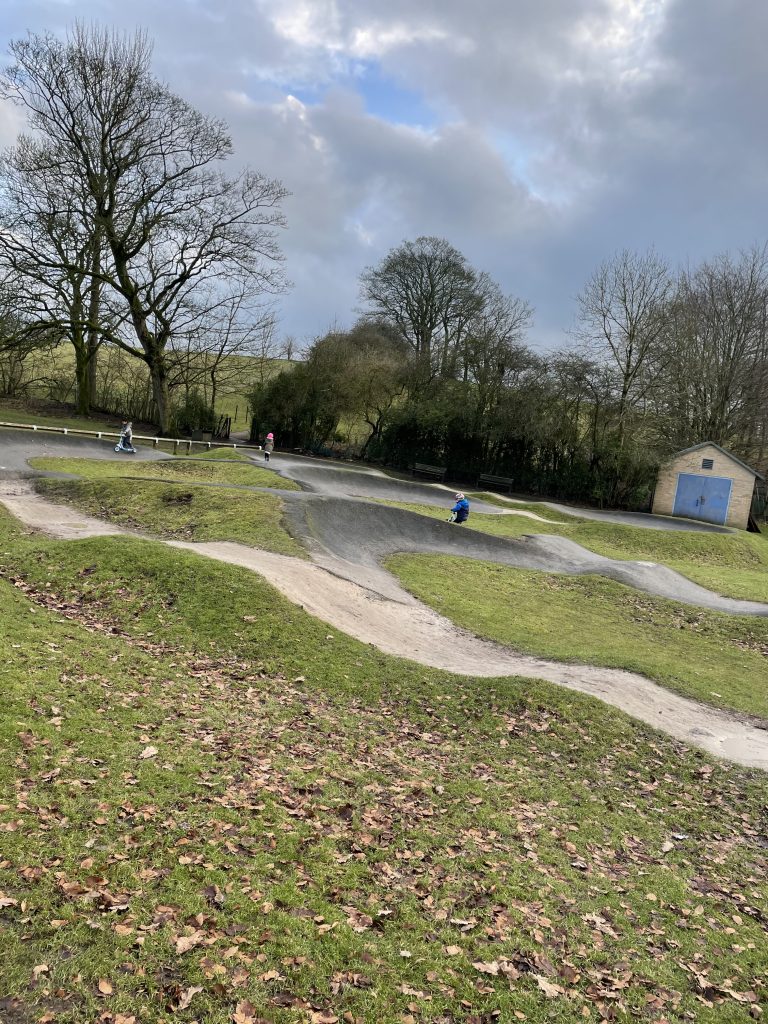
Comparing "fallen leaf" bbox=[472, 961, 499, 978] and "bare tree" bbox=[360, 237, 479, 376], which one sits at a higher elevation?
"bare tree" bbox=[360, 237, 479, 376]

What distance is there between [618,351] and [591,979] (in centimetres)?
4235

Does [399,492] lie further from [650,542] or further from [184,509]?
[184,509]

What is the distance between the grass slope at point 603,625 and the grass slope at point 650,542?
283 inches

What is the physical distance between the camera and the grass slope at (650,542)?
89.1 ft

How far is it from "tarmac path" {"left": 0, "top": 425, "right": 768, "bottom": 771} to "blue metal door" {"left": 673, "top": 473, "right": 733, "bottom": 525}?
767 inches

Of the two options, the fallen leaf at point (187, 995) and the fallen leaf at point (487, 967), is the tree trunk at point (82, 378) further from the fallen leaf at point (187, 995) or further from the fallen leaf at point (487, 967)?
the fallen leaf at point (487, 967)

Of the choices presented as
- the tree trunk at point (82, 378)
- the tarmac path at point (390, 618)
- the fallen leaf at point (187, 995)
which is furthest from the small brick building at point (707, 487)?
the fallen leaf at point (187, 995)

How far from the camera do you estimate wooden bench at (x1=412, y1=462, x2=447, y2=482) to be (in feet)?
143

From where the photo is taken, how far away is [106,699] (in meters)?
7.12

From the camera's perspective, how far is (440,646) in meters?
12.4

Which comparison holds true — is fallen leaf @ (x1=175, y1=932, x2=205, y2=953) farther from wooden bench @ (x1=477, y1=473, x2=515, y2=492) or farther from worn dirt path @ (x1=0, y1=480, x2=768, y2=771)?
wooden bench @ (x1=477, y1=473, x2=515, y2=492)

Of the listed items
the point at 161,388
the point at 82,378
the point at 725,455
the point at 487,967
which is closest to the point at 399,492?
the point at 161,388

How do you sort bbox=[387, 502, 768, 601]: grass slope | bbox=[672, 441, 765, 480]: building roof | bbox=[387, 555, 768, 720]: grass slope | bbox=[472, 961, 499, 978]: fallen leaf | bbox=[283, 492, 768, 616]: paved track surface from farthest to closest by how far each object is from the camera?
1. bbox=[672, 441, 765, 480]: building roof
2. bbox=[387, 502, 768, 601]: grass slope
3. bbox=[283, 492, 768, 616]: paved track surface
4. bbox=[387, 555, 768, 720]: grass slope
5. bbox=[472, 961, 499, 978]: fallen leaf

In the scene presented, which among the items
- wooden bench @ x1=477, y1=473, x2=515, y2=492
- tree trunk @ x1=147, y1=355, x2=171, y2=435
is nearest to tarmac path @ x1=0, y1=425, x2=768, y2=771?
tree trunk @ x1=147, y1=355, x2=171, y2=435
